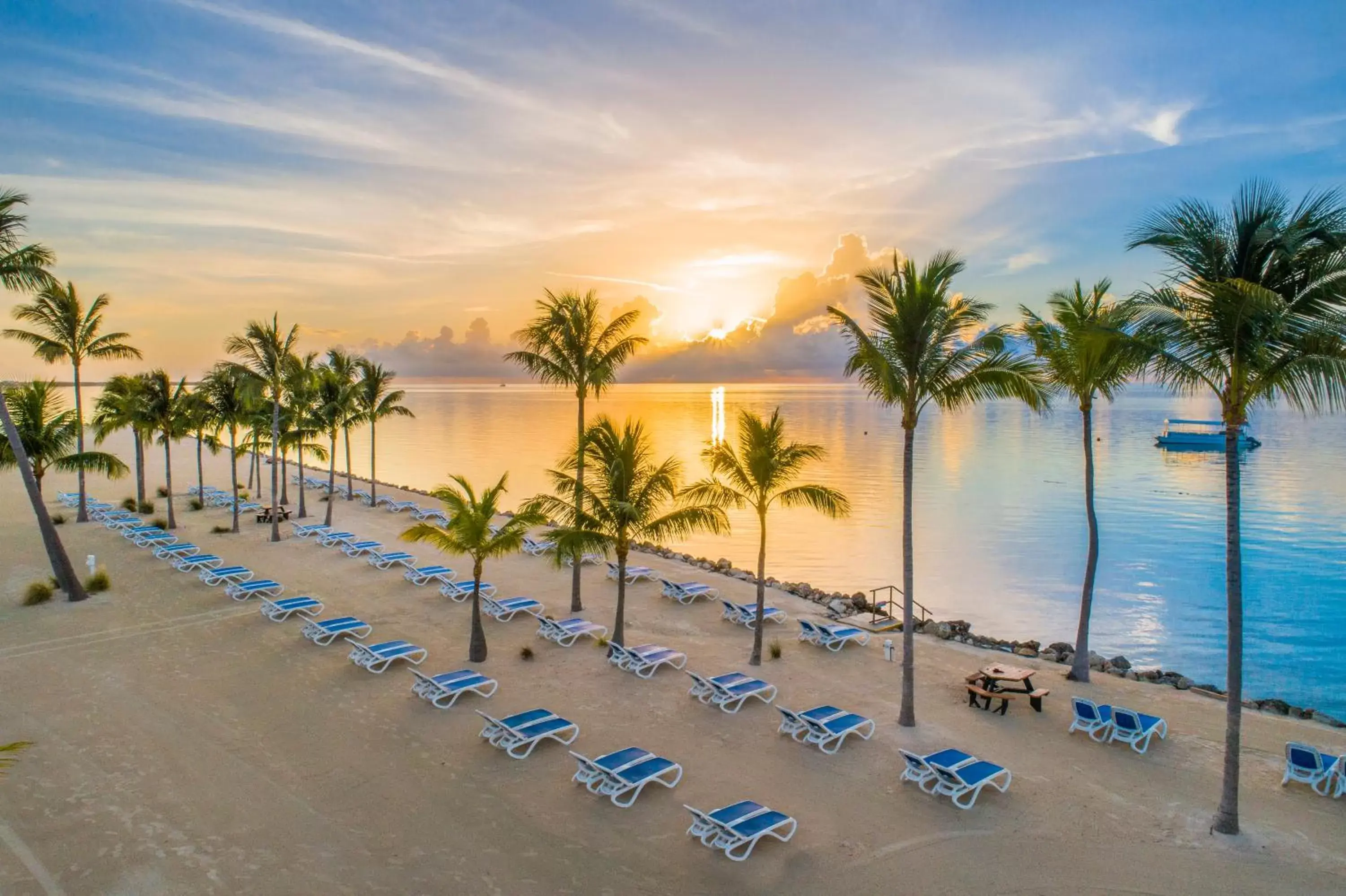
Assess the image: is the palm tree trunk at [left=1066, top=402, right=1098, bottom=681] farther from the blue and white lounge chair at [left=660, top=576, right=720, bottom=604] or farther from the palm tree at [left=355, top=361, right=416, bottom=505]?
the palm tree at [left=355, top=361, right=416, bottom=505]

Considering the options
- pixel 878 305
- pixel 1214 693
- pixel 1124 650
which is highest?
pixel 878 305

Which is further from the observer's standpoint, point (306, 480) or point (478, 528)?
point (306, 480)

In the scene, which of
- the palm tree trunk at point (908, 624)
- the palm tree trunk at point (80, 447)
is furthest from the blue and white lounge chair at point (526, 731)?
the palm tree trunk at point (80, 447)

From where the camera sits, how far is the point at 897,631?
16422 millimetres

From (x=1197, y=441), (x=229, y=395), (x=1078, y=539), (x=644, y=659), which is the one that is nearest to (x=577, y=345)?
(x=644, y=659)

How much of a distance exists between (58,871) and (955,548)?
31.0 meters

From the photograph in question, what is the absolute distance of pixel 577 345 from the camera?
56.7 feet

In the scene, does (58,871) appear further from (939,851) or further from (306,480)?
(306,480)

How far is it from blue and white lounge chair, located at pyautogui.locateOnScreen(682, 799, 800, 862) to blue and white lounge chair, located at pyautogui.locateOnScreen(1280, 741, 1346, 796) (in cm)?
688

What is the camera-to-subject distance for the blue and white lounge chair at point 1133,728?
10.5 meters

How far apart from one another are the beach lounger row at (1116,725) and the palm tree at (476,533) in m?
9.36

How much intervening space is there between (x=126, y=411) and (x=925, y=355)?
96.5 feet

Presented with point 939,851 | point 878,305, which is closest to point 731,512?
point 878,305

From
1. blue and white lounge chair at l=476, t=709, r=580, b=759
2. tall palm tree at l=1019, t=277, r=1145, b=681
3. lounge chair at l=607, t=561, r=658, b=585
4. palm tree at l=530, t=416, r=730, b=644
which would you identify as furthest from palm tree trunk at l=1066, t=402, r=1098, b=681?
lounge chair at l=607, t=561, r=658, b=585
